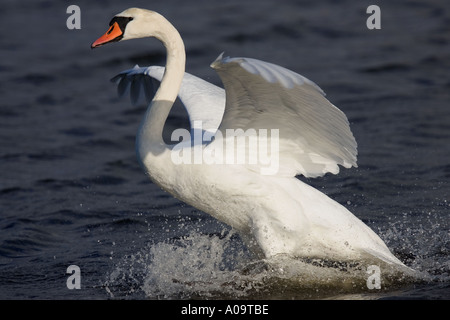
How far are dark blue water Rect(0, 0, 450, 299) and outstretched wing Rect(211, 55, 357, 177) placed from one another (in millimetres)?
922

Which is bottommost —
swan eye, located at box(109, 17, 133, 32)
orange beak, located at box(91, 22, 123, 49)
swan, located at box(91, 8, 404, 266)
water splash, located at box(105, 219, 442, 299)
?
water splash, located at box(105, 219, 442, 299)

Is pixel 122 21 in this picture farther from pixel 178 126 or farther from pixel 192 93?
pixel 178 126

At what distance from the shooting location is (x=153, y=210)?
8.94 metres

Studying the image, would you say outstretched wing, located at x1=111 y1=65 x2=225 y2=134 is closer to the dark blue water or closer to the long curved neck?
the long curved neck

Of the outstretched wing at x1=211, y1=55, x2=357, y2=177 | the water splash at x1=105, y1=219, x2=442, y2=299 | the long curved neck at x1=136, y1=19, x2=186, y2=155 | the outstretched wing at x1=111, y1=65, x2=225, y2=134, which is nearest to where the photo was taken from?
the outstretched wing at x1=211, y1=55, x2=357, y2=177

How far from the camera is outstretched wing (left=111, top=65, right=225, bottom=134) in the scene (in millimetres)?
7089

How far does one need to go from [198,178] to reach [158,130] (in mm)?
473

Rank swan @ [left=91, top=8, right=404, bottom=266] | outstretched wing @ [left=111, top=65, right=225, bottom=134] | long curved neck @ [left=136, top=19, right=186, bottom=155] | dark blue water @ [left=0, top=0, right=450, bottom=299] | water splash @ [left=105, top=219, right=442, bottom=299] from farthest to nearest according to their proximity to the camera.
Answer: outstretched wing @ [left=111, top=65, right=225, bottom=134] → dark blue water @ [left=0, top=0, right=450, bottom=299] → water splash @ [left=105, top=219, right=442, bottom=299] → long curved neck @ [left=136, top=19, right=186, bottom=155] → swan @ [left=91, top=8, right=404, bottom=266]

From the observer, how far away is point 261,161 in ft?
21.1

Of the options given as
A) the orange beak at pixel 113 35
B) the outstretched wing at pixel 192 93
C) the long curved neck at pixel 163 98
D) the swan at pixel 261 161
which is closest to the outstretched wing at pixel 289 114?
the swan at pixel 261 161

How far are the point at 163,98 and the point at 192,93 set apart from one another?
126 cm

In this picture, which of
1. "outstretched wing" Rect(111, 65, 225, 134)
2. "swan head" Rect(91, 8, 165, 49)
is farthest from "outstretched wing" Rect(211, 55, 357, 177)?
"swan head" Rect(91, 8, 165, 49)
